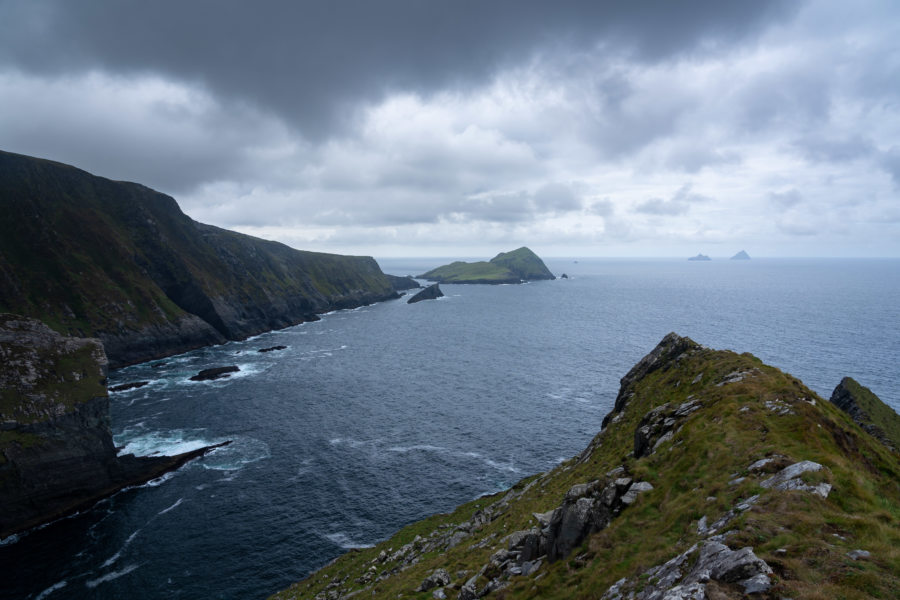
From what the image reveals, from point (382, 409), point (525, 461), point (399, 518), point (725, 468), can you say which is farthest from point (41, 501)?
point (725, 468)

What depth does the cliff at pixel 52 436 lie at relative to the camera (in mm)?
52969

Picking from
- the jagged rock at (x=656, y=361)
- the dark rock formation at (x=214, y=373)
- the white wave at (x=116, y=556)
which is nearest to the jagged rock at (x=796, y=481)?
the jagged rock at (x=656, y=361)

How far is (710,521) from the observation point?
16.9m

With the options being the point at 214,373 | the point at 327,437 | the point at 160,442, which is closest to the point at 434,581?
the point at 327,437

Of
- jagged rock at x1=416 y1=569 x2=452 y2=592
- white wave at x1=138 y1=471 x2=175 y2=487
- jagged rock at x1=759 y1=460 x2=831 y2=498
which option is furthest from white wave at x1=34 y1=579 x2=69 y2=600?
jagged rock at x1=759 y1=460 x2=831 y2=498

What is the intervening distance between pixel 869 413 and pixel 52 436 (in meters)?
122

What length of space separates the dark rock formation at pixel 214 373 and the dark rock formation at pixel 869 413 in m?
129

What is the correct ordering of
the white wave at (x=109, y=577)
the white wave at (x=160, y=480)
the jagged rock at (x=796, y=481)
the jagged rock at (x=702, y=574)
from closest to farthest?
the jagged rock at (x=702, y=574)
the jagged rock at (x=796, y=481)
the white wave at (x=109, y=577)
the white wave at (x=160, y=480)

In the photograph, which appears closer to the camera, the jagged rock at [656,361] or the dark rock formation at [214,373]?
the jagged rock at [656,361]

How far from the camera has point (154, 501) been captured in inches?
2271

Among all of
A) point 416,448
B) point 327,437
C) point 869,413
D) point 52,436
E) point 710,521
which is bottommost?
point 416,448

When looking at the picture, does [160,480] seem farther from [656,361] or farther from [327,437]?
[656,361]

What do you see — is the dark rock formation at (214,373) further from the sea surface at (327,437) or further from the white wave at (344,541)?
the white wave at (344,541)

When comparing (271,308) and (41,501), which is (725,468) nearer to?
(41,501)
